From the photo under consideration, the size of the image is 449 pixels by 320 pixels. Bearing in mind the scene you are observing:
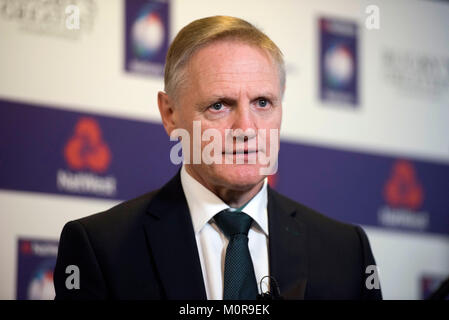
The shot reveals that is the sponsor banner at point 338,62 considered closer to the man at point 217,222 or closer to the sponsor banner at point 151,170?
the sponsor banner at point 151,170

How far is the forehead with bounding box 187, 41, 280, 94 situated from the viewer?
1.98 metres

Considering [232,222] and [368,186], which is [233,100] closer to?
[232,222]

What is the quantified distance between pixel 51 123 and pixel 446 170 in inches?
81.6

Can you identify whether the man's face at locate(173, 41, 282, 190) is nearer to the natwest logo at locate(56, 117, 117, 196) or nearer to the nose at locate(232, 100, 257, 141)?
the nose at locate(232, 100, 257, 141)

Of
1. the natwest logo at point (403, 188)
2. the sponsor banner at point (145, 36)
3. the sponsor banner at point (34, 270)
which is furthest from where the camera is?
the natwest logo at point (403, 188)

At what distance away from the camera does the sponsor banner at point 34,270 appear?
301cm

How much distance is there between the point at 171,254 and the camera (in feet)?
6.34

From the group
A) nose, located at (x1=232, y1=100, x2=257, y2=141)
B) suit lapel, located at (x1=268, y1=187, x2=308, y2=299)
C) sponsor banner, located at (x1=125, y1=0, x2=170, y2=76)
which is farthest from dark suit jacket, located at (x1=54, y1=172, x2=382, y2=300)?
sponsor banner, located at (x1=125, y1=0, x2=170, y2=76)

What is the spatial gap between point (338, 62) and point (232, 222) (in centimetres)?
200

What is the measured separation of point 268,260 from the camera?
2000 millimetres

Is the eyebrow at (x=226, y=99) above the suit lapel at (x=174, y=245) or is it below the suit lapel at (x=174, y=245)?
above

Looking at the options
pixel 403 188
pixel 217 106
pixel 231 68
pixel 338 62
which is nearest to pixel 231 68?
pixel 231 68

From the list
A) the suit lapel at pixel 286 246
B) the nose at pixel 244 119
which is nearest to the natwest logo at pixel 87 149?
the suit lapel at pixel 286 246
